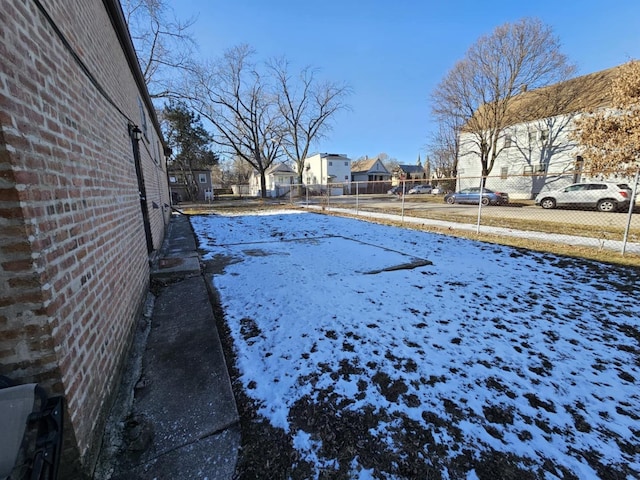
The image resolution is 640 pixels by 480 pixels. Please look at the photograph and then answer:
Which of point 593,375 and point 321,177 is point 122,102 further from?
point 321,177

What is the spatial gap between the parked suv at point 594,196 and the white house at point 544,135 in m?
5.30

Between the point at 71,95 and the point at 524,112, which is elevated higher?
the point at 524,112

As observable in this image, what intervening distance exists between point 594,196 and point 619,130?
491 centimetres

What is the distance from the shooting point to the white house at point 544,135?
63.3 feet

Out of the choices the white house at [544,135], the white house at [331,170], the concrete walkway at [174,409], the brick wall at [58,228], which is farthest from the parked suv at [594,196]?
the white house at [331,170]

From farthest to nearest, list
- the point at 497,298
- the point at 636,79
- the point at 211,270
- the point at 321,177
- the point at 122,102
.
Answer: the point at 321,177, the point at 636,79, the point at 211,270, the point at 122,102, the point at 497,298

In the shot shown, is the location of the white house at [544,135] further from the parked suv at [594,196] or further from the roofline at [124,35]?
Answer: the roofline at [124,35]

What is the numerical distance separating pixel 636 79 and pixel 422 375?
12.9 metres

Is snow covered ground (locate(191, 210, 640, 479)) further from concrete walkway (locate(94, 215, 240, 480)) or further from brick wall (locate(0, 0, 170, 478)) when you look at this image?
brick wall (locate(0, 0, 170, 478))

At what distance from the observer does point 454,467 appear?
155cm

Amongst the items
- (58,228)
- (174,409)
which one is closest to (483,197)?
(174,409)

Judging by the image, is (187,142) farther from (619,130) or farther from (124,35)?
(619,130)

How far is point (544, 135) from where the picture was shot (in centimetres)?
2116

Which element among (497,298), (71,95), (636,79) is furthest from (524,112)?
(71,95)
